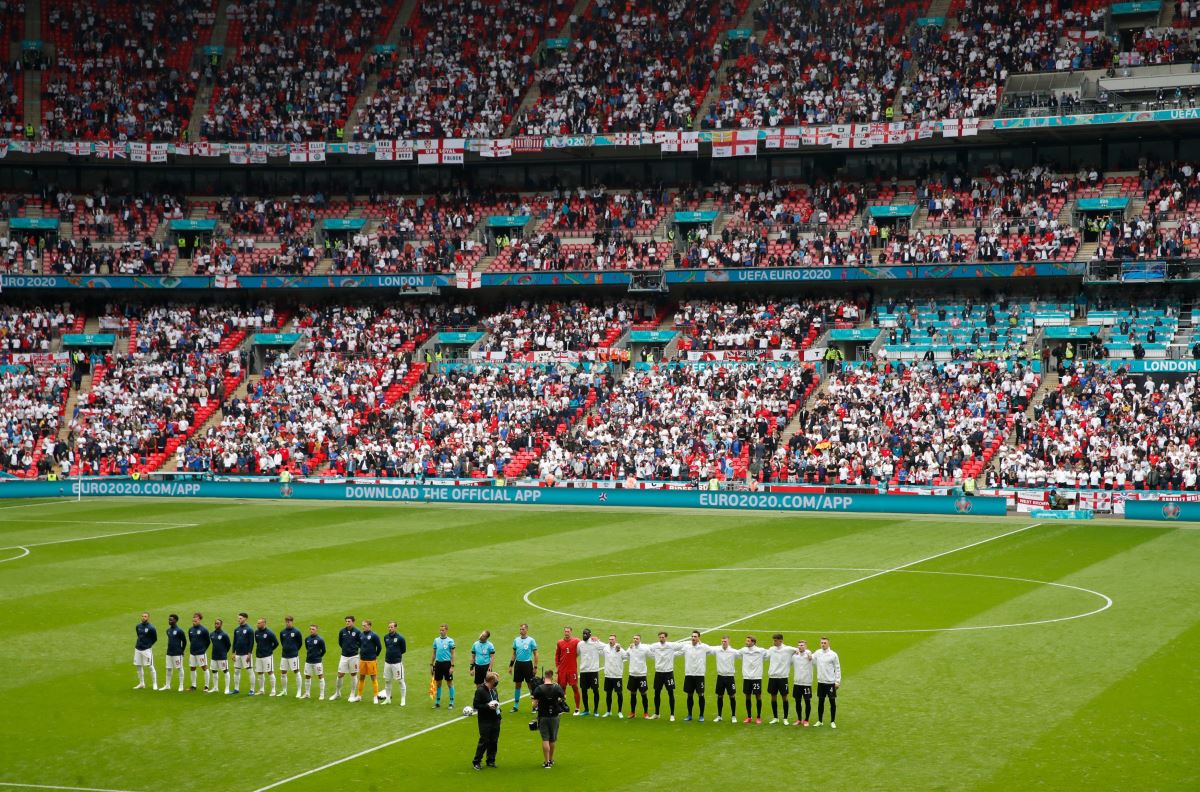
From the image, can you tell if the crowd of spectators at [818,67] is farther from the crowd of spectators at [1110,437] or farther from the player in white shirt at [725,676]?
the player in white shirt at [725,676]

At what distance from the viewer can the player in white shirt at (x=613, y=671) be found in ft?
68.7

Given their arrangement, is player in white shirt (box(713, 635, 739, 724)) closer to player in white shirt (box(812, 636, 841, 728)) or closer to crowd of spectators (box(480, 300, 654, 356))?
player in white shirt (box(812, 636, 841, 728))

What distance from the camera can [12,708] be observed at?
862 inches

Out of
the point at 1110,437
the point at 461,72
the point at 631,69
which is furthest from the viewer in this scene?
the point at 461,72

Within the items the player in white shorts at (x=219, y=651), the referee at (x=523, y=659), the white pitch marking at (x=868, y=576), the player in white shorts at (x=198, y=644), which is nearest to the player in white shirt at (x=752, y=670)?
the referee at (x=523, y=659)

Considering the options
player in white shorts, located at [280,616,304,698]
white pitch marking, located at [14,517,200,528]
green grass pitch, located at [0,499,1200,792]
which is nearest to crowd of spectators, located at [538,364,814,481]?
green grass pitch, located at [0,499,1200,792]

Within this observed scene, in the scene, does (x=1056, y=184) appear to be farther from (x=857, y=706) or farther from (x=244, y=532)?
(x=857, y=706)

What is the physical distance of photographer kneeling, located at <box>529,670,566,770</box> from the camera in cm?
1830

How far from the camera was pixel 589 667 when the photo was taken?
70.2 ft

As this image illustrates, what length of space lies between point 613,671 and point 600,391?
38526 mm

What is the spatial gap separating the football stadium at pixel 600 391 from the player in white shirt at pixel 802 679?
10cm

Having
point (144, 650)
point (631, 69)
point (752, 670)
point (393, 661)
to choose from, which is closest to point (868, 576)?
point (752, 670)

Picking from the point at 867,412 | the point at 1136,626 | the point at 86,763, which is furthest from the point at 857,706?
the point at 867,412

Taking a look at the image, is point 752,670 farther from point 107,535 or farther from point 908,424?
point 908,424
